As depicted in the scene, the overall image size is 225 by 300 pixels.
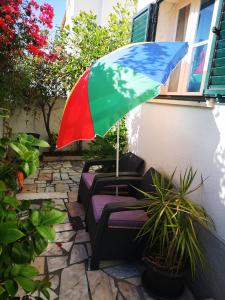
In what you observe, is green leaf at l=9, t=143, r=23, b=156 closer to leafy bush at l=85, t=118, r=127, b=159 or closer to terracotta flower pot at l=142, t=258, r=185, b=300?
terracotta flower pot at l=142, t=258, r=185, b=300

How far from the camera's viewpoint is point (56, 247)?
3.28m

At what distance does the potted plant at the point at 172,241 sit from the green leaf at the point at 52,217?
139 cm

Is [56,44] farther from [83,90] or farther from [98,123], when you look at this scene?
[98,123]

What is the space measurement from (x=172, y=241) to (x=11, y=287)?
65.1 inches

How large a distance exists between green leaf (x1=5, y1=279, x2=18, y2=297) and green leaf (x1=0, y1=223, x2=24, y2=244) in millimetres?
187

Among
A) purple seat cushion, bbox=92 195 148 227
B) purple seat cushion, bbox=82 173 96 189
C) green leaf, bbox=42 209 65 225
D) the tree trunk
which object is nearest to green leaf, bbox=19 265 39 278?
green leaf, bbox=42 209 65 225

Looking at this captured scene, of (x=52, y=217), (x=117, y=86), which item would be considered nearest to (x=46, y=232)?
(x=52, y=217)

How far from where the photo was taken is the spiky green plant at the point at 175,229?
243 cm

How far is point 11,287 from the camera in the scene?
114cm

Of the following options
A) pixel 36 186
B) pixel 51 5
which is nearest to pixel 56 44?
pixel 51 5

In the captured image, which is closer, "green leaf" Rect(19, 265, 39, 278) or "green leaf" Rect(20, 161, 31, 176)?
"green leaf" Rect(19, 265, 39, 278)

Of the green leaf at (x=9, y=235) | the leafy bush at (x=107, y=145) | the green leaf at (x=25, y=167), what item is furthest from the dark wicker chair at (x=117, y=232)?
the leafy bush at (x=107, y=145)

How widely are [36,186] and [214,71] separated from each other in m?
4.01

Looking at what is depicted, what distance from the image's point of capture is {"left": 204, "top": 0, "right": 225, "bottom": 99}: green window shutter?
246 centimetres
